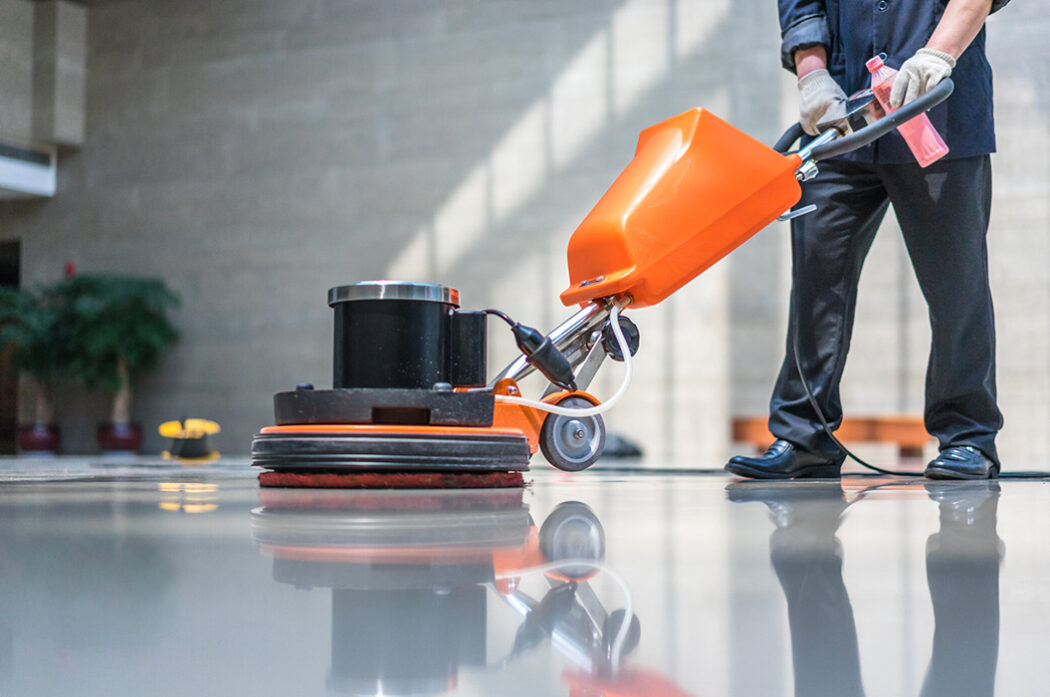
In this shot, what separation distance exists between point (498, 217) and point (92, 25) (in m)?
3.21

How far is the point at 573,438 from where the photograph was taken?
1.30m

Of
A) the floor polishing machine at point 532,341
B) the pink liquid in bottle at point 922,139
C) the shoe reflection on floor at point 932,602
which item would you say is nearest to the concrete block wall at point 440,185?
the pink liquid in bottle at point 922,139

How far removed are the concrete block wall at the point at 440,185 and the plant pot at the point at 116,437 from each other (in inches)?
11.0

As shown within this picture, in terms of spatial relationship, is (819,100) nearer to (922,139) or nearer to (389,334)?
(922,139)

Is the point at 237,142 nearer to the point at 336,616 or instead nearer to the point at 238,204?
the point at 238,204

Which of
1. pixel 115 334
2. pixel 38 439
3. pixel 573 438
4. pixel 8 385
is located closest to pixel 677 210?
pixel 573 438

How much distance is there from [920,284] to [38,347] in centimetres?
544

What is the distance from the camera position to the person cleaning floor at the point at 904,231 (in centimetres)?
157

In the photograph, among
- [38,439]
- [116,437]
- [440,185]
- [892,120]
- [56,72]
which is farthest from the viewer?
[56,72]

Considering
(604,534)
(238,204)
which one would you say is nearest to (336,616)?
(604,534)

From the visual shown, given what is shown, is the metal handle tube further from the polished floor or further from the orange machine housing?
the polished floor

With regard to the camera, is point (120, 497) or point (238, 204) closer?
point (120, 497)

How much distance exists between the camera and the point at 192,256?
19.7ft

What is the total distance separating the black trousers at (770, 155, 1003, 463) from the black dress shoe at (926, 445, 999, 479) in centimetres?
2
